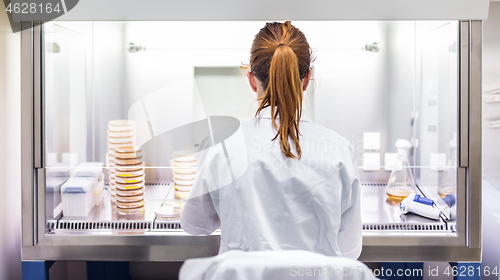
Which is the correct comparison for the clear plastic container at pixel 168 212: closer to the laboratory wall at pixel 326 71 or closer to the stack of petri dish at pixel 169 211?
the stack of petri dish at pixel 169 211

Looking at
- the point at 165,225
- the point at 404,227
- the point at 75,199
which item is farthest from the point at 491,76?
the point at 75,199

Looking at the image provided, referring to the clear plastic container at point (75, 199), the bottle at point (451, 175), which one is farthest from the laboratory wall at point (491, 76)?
the clear plastic container at point (75, 199)

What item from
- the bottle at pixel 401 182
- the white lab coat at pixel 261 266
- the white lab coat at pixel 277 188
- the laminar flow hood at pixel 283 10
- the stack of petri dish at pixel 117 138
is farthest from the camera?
the bottle at pixel 401 182

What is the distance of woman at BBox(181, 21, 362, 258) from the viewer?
898 mm

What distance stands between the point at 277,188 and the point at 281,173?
0.04 m

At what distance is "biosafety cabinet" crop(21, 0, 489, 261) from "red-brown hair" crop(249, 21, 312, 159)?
189 millimetres

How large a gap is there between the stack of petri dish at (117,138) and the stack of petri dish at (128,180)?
0.02 meters

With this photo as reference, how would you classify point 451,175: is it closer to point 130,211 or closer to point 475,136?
point 475,136

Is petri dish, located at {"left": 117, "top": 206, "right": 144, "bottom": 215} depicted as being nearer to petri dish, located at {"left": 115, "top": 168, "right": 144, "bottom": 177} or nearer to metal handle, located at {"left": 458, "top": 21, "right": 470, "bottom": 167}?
petri dish, located at {"left": 115, "top": 168, "right": 144, "bottom": 177}

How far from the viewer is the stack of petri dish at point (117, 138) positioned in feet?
4.61

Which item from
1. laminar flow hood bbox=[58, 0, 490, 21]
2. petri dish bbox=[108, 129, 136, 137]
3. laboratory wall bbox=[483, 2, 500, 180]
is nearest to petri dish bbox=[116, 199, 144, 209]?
petri dish bbox=[108, 129, 136, 137]

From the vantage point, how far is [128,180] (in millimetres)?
1385

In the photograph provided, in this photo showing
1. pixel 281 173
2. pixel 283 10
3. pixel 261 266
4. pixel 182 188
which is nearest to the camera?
pixel 261 266

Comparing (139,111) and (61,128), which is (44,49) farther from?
(139,111)
